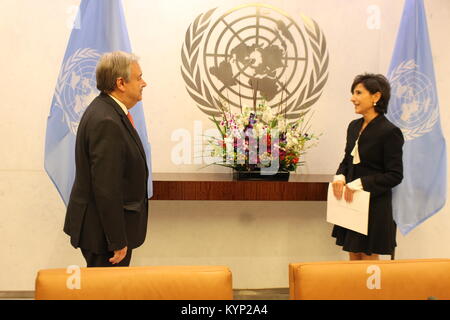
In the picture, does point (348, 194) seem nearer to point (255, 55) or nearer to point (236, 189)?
point (236, 189)

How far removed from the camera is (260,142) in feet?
10.2

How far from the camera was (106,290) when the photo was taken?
1443 millimetres

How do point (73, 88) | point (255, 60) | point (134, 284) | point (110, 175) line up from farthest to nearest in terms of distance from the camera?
point (255, 60)
point (73, 88)
point (110, 175)
point (134, 284)

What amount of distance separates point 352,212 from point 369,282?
47.8 inches

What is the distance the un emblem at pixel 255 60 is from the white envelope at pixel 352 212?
94 centimetres

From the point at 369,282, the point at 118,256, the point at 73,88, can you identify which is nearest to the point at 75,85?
the point at 73,88

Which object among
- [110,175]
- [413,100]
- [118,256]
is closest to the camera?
[110,175]

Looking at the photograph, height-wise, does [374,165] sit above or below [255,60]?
below

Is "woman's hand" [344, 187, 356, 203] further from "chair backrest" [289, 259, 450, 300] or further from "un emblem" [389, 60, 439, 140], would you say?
"chair backrest" [289, 259, 450, 300]

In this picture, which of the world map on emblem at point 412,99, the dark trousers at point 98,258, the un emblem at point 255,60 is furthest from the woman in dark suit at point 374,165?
the dark trousers at point 98,258

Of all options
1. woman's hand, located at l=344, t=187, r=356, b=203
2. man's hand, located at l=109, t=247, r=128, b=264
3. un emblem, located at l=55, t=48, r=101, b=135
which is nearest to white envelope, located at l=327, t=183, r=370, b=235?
woman's hand, located at l=344, t=187, r=356, b=203
